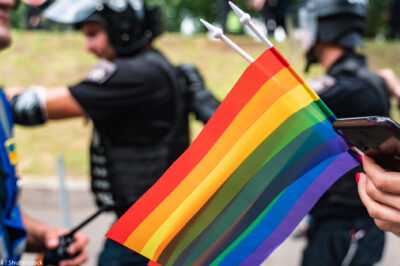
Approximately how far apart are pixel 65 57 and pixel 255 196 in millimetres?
11032

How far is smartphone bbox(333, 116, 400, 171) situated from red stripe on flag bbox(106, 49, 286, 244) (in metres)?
0.21

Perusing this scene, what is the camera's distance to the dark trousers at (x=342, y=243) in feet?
8.70

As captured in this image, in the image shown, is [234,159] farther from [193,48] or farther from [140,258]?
[193,48]

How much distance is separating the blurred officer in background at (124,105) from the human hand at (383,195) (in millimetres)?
1399

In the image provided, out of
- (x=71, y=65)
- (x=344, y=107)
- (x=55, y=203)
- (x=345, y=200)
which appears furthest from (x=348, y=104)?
(x=71, y=65)

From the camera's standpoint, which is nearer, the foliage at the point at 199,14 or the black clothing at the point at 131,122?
the black clothing at the point at 131,122

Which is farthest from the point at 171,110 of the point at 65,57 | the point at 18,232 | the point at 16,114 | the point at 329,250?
the point at 65,57

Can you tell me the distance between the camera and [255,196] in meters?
1.21

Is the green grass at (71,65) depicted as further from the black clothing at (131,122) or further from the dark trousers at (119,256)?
the dark trousers at (119,256)

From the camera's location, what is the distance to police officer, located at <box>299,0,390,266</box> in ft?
8.31

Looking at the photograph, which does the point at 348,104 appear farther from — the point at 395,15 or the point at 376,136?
the point at 395,15

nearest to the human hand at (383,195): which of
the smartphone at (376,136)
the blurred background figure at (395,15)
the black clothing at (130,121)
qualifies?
the smartphone at (376,136)

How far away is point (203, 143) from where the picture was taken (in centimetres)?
115

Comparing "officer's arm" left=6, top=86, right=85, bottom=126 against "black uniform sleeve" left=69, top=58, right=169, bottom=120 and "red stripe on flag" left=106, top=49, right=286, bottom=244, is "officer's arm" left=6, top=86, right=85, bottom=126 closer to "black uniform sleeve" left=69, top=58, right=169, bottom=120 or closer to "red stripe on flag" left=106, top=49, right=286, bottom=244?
"black uniform sleeve" left=69, top=58, right=169, bottom=120
